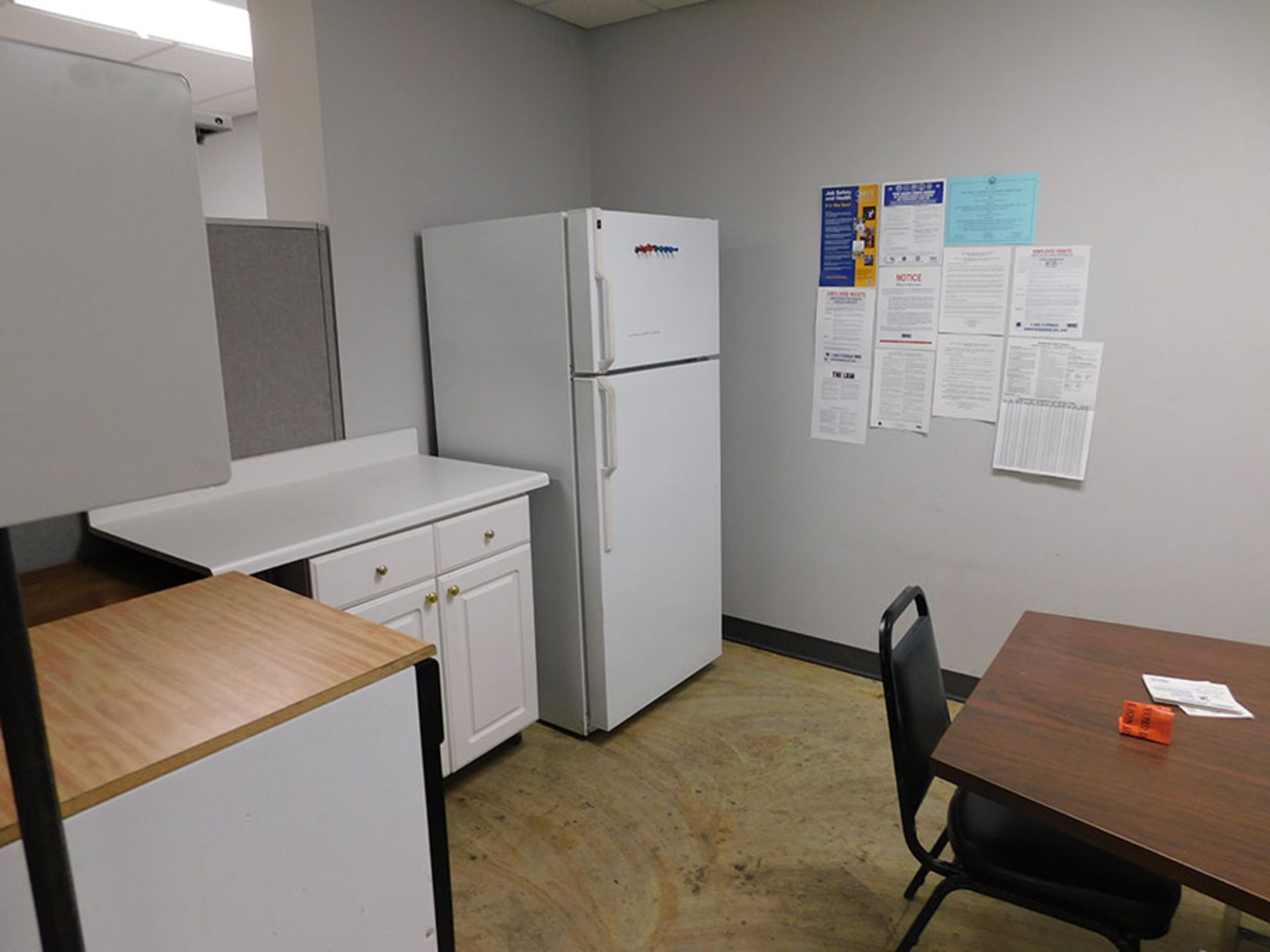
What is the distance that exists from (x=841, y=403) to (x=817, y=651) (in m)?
1.00

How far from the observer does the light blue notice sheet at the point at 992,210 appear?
8.50 ft

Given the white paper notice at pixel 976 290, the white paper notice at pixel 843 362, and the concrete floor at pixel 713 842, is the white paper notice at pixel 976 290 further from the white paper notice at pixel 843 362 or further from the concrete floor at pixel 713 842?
the concrete floor at pixel 713 842

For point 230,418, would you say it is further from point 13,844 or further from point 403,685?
point 13,844

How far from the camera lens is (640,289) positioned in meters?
2.61

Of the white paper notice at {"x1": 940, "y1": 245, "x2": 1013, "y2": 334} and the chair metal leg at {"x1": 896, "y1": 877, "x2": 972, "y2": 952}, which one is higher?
the white paper notice at {"x1": 940, "y1": 245, "x2": 1013, "y2": 334}

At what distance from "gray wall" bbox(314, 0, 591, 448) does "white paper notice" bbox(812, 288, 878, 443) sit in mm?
1253

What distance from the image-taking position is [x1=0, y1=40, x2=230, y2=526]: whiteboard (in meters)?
0.56

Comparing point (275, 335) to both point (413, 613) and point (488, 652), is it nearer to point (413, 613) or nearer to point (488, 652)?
point (413, 613)

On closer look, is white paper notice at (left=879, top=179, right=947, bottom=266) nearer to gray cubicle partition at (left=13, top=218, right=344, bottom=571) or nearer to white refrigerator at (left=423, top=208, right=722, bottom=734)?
white refrigerator at (left=423, top=208, right=722, bottom=734)

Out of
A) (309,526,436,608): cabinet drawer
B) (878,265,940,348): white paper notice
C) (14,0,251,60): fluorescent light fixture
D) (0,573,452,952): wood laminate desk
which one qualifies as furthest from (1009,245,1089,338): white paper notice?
(14,0,251,60): fluorescent light fixture

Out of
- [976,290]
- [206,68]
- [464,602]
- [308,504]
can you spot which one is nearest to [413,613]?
[464,602]

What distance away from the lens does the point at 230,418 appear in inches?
94.2

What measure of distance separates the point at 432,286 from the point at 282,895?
2073mm

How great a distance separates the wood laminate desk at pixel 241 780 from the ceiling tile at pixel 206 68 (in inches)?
123
